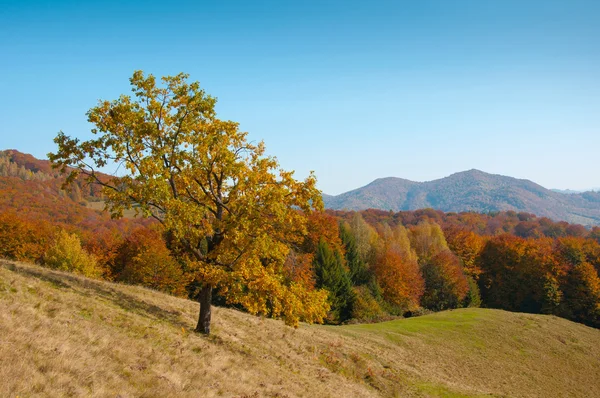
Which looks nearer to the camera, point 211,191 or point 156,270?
point 211,191

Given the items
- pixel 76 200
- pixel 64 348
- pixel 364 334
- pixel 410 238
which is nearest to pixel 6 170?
pixel 76 200

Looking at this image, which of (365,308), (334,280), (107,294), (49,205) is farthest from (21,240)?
(365,308)

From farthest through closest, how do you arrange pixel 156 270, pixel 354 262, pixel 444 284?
pixel 444 284 < pixel 354 262 < pixel 156 270

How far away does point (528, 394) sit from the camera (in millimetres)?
35000

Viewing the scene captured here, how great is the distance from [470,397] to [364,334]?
16.0 m

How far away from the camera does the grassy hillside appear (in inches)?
431

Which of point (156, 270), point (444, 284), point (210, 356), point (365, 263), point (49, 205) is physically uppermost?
point (49, 205)

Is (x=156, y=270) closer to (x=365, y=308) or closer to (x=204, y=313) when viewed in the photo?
(x=365, y=308)

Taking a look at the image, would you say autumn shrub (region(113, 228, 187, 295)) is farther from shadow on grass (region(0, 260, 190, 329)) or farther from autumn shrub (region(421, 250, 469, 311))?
autumn shrub (region(421, 250, 469, 311))

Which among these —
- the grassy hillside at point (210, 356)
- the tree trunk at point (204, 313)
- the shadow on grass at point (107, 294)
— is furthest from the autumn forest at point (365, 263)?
the tree trunk at point (204, 313)

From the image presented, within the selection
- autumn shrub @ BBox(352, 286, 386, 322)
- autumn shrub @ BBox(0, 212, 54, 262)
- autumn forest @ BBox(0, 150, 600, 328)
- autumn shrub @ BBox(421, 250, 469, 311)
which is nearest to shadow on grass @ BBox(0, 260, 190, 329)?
autumn forest @ BBox(0, 150, 600, 328)

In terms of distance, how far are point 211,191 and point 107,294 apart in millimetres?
9119

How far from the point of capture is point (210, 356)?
17.3 m

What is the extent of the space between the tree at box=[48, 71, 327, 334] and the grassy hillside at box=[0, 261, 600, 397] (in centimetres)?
364
